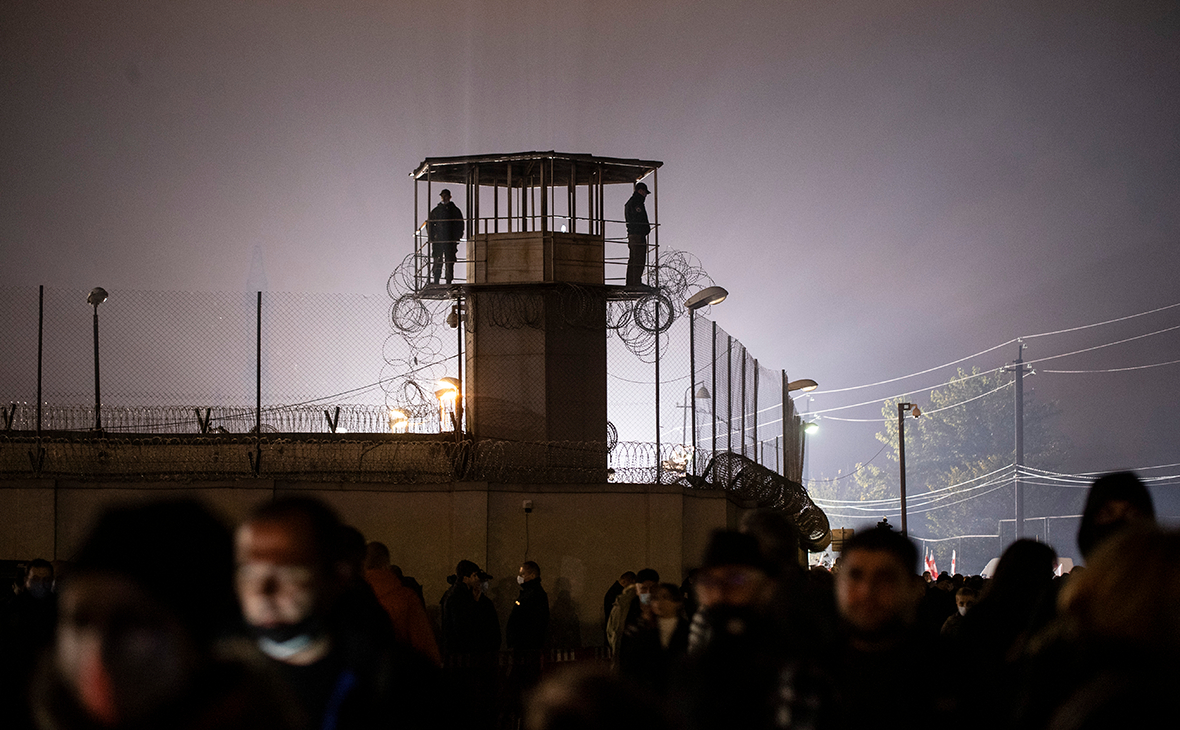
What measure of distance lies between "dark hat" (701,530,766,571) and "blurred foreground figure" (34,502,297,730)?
1926 mm

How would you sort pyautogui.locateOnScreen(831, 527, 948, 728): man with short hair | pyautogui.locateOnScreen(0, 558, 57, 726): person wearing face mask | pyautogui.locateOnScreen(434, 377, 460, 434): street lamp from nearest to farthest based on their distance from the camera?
pyautogui.locateOnScreen(0, 558, 57, 726): person wearing face mask → pyautogui.locateOnScreen(831, 527, 948, 728): man with short hair → pyautogui.locateOnScreen(434, 377, 460, 434): street lamp

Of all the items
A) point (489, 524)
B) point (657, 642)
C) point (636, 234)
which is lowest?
point (489, 524)

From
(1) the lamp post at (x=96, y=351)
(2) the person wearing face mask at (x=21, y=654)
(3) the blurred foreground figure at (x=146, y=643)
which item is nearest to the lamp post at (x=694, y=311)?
(1) the lamp post at (x=96, y=351)

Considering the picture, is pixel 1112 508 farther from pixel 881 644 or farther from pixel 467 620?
pixel 467 620

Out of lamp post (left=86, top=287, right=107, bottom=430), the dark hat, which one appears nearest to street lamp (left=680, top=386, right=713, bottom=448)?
lamp post (left=86, top=287, right=107, bottom=430)

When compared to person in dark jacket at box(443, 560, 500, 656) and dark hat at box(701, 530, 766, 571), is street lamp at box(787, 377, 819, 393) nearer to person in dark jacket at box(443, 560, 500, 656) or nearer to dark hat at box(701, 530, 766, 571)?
person in dark jacket at box(443, 560, 500, 656)

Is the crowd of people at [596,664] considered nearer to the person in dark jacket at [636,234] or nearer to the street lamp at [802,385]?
the person in dark jacket at [636,234]

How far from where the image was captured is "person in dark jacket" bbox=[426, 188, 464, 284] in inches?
798

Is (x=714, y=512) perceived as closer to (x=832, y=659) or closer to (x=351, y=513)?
(x=351, y=513)

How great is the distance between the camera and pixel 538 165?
2055 centimetres

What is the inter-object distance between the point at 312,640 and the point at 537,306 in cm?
1662

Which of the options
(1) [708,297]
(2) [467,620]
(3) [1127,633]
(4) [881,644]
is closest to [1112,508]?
(4) [881,644]

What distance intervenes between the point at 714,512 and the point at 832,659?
568 inches

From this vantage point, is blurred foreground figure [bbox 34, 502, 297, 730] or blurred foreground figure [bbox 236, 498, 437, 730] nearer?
A: blurred foreground figure [bbox 34, 502, 297, 730]
